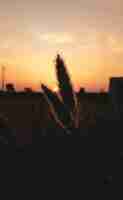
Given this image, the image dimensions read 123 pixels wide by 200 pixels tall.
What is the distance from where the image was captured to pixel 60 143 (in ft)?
48.3

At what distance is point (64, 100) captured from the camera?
1591 centimetres

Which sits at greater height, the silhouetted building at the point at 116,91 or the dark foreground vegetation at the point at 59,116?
the silhouetted building at the point at 116,91

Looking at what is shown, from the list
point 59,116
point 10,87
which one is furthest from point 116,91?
point 10,87

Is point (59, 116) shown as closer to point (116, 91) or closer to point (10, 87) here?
point (116, 91)

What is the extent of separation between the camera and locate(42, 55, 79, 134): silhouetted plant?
15.5m

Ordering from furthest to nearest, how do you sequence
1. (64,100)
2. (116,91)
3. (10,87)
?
(10,87), (116,91), (64,100)

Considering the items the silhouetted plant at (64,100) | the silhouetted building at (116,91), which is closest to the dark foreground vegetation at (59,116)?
the silhouetted plant at (64,100)

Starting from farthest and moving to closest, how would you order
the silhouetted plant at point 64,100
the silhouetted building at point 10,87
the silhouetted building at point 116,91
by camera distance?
the silhouetted building at point 10,87
the silhouetted building at point 116,91
the silhouetted plant at point 64,100

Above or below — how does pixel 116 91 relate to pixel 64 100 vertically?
above

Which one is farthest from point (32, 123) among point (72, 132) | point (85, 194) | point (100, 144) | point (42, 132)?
point (85, 194)

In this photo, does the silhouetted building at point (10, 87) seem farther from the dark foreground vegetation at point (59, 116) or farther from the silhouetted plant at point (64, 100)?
the silhouetted plant at point (64, 100)

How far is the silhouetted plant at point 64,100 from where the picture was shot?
50.9 feet

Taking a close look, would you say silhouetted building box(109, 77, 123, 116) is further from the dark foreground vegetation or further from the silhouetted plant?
the silhouetted plant

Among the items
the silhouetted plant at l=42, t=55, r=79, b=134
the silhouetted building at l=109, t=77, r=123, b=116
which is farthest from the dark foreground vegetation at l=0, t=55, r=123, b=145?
the silhouetted building at l=109, t=77, r=123, b=116
